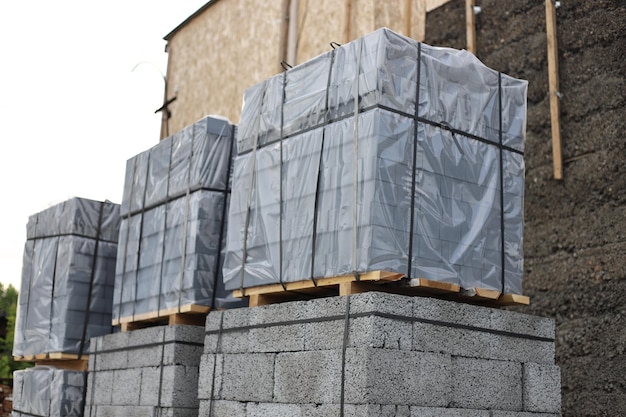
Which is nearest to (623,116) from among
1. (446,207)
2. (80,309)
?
(446,207)

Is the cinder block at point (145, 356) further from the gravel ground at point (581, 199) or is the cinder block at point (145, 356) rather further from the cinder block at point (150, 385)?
the gravel ground at point (581, 199)

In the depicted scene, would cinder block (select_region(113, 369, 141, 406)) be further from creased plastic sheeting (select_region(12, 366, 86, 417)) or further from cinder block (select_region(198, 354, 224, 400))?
creased plastic sheeting (select_region(12, 366, 86, 417))

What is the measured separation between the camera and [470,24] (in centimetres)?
1105

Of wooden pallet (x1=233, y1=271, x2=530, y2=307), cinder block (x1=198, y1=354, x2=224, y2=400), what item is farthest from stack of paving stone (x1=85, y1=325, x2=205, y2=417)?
wooden pallet (x1=233, y1=271, x2=530, y2=307)

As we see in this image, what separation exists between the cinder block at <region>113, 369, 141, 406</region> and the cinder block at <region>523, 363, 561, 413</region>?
3.63 meters

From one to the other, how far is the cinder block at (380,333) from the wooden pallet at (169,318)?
7.78 feet

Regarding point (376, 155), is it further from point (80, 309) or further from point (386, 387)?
point (80, 309)

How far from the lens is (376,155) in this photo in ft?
17.6

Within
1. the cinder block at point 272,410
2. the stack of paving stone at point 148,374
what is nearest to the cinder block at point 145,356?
the stack of paving stone at point 148,374

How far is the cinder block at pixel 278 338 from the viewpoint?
18.2 feet

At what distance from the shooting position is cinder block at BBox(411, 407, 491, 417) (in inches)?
199

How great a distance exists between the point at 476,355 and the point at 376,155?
1579 mm

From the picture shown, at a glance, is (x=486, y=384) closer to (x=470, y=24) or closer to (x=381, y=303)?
(x=381, y=303)

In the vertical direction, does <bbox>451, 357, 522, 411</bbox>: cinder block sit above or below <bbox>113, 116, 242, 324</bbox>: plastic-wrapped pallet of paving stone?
below
